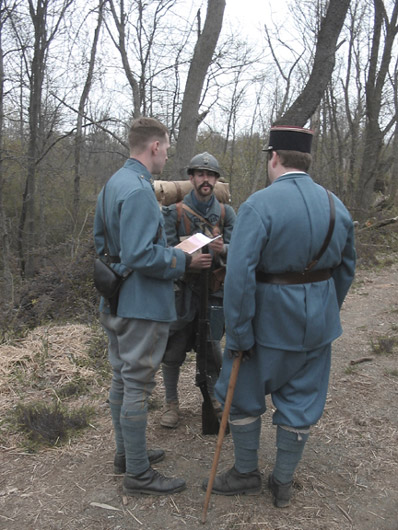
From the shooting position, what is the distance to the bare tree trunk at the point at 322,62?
25.8 feet

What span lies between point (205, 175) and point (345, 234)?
1.36 meters

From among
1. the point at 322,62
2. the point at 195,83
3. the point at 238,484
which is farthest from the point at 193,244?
the point at 322,62

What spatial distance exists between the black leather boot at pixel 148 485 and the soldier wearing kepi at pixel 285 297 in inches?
22.4

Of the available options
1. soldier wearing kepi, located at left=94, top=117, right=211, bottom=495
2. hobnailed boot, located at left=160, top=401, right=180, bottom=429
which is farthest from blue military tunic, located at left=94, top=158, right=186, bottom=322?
hobnailed boot, located at left=160, top=401, right=180, bottom=429

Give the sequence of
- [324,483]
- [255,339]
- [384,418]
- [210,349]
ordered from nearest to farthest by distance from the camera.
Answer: [255,339] → [324,483] → [210,349] → [384,418]

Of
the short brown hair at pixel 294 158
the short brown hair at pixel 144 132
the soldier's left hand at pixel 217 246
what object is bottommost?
the soldier's left hand at pixel 217 246

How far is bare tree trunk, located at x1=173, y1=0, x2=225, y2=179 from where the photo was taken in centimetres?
773

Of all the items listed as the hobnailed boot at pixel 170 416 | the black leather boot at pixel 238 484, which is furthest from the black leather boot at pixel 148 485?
the hobnailed boot at pixel 170 416

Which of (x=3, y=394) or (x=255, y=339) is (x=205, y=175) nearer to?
(x=255, y=339)

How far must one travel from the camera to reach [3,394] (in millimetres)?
4227

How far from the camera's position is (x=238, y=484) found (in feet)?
9.02

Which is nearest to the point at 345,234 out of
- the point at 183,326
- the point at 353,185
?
the point at 183,326

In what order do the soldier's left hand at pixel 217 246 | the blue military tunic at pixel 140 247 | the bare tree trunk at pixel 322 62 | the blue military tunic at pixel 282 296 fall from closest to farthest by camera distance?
the blue military tunic at pixel 282 296
the blue military tunic at pixel 140 247
the soldier's left hand at pixel 217 246
the bare tree trunk at pixel 322 62

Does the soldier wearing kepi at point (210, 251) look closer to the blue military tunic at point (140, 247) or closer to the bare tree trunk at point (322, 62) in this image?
the blue military tunic at point (140, 247)
